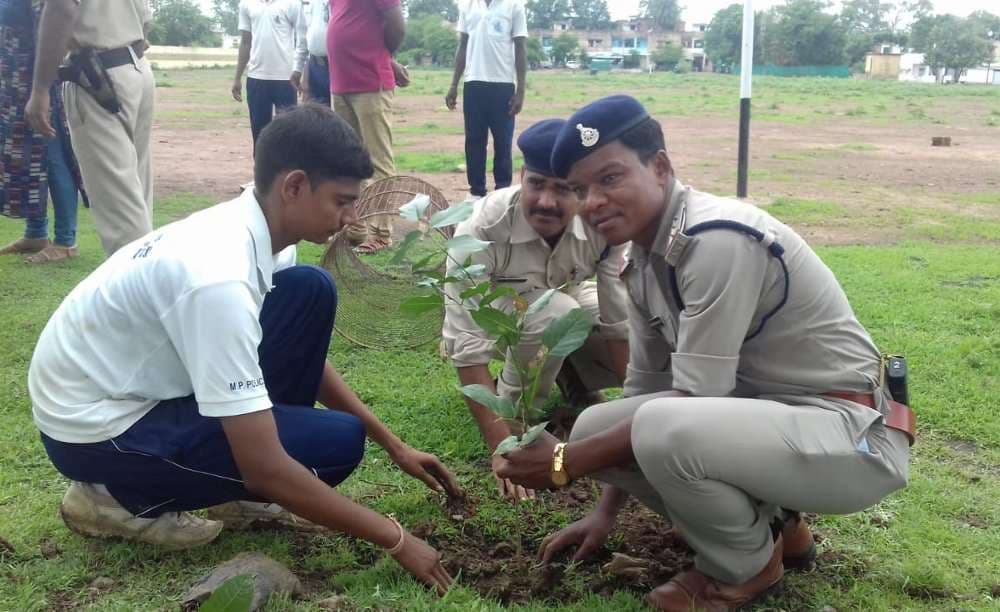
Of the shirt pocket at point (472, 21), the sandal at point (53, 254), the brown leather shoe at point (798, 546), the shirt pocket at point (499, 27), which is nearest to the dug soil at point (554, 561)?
the brown leather shoe at point (798, 546)

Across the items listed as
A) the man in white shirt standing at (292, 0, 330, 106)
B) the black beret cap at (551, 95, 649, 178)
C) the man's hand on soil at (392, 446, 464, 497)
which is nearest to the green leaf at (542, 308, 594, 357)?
the black beret cap at (551, 95, 649, 178)

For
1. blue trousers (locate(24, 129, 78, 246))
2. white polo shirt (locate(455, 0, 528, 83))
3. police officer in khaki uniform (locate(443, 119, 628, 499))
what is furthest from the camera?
white polo shirt (locate(455, 0, 528, 83))

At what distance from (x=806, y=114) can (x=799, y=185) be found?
40.6ft

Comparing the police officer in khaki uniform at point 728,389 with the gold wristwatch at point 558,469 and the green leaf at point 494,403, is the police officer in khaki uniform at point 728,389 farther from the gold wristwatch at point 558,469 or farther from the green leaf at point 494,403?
the green leaf at point 494,403

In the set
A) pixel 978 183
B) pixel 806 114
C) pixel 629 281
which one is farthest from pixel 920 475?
pixel 806 114

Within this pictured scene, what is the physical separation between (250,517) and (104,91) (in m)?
2.53

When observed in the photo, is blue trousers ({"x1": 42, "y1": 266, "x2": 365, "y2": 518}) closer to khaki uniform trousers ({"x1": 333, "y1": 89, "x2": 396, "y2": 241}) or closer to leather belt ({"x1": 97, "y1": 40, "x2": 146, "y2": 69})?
leather belt ({"x1": 97, "y1": 40, "x2": 146, "y2": 69})

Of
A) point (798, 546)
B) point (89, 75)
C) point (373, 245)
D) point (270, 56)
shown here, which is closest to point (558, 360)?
point (798, 546)

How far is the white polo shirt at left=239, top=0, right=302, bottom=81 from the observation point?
729 cm

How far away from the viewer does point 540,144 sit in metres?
2.98

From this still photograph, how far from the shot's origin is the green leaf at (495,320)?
7.34 feet

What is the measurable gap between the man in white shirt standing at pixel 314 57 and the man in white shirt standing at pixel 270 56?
0.17 feet

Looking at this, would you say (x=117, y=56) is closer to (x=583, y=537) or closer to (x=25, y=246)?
(x=25, y=246)

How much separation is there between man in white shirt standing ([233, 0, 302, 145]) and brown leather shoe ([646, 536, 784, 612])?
5788 millimetres
